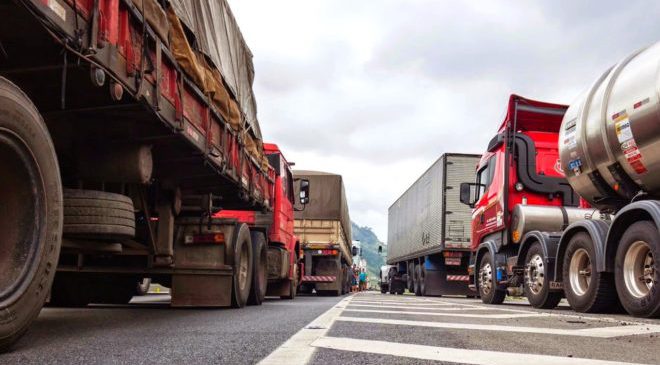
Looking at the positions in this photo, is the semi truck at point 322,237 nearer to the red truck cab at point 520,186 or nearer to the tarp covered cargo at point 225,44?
the red truck cab at point 520,186

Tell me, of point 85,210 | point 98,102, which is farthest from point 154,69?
point 85,210

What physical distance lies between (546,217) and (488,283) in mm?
2140

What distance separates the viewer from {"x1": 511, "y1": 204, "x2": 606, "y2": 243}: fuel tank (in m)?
9.87

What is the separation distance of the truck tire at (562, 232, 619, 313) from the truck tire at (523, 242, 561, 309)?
0.68 meters

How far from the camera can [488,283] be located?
11.5 meters

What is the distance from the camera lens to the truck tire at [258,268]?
8820 mm

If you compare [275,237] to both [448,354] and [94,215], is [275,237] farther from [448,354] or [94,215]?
[448,354]

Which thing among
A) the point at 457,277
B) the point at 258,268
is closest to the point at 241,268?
the point at 258,268

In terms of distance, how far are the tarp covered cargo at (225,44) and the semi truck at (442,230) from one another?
400 inches

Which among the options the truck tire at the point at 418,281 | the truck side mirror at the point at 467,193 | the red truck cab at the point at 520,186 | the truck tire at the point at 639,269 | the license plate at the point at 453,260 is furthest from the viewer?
the truck tire at the point at 418,281

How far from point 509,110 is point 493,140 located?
81cm

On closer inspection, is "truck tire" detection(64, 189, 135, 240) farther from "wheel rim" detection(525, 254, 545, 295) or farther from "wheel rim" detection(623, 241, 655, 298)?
"wheel rim" detection(525, 254, 545, 295)

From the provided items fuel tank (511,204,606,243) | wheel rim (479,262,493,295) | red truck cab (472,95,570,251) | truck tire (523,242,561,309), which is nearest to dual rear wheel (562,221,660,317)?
truck tire (523,242,561,309)

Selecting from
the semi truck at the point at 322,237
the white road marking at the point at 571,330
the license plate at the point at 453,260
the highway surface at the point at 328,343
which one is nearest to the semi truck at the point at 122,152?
the highway surface at the point at 328,343
